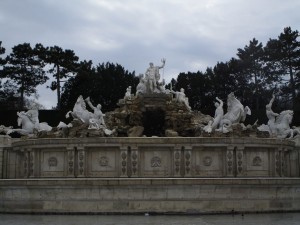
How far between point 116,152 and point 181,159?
3.19 meters

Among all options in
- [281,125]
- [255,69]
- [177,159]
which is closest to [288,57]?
[255,69]

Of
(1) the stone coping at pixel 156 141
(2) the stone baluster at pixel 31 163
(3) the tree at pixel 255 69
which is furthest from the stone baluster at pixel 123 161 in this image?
(3) the tree at pixel 255 69

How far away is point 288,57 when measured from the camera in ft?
222

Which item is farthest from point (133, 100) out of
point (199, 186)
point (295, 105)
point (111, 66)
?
point (111, 66)

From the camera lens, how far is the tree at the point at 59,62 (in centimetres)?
6681

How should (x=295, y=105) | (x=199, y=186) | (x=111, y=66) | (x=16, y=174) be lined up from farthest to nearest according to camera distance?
1. (x=111, y=66)
2. (x=295, y=105)
3. (x=16, y=174)
4. (x=199, y=186)

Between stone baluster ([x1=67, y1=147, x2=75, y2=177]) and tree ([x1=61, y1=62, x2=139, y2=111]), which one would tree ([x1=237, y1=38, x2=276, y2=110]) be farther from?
stone baluster ([x1=67, y1=147, x2=75, y2=177])

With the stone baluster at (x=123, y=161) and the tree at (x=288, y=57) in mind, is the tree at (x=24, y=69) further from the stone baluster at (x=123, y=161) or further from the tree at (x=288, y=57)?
the stone baluster at (x=123, y=161)

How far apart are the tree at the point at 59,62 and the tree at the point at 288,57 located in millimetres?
24190

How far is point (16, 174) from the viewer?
104 feet

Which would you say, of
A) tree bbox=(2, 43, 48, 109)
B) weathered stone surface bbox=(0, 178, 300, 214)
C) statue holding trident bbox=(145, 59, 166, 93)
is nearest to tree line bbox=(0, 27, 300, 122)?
tree bbox=(2, 43, 48, 109)

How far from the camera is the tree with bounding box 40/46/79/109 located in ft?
219

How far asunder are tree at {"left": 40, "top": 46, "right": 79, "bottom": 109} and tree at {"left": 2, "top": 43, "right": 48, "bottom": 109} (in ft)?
3.72

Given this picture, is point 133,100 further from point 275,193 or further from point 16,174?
point 275,193
